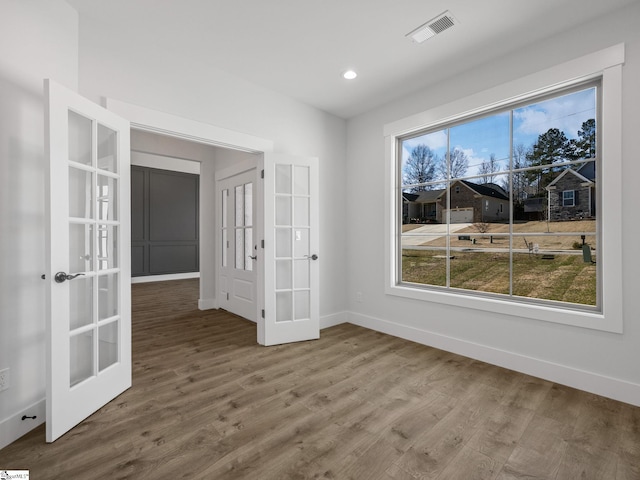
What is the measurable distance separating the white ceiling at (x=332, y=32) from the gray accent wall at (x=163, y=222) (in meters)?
5.88

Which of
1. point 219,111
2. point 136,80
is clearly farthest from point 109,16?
point 219,111

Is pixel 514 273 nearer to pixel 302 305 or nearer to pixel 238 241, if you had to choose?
pixel 302 305

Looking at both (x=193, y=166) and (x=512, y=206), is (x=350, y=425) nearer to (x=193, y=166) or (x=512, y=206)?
(x=512, y=206)

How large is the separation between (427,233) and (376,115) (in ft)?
5.39

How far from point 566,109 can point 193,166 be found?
8.34 meters

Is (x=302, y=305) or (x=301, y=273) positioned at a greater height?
(x=301, y=273)

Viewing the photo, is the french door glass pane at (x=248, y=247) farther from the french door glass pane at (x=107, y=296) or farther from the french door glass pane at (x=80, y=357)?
the french door glass pane at (x=80, y=357)

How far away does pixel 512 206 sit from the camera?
2934 millimetres

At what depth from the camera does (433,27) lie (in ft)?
7.97

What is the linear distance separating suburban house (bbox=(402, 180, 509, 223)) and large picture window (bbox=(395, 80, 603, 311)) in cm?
1

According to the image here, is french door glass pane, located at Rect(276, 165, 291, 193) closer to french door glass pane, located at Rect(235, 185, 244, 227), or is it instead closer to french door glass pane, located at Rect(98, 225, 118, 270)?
french door glass pane, located at Rect(235, 185, 244, 227)

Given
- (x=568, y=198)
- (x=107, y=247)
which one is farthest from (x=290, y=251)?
(x=568, y=198)

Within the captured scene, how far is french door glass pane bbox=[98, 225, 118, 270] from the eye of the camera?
85.6 inches

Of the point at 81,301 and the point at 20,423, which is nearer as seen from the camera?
the point at 20,423
